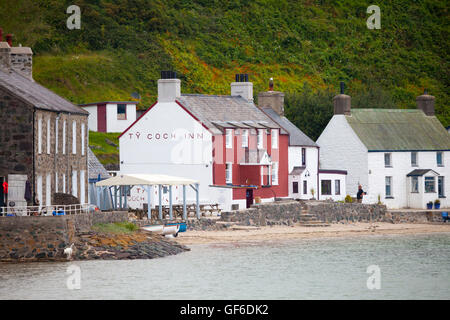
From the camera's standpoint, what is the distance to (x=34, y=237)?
49312 mm

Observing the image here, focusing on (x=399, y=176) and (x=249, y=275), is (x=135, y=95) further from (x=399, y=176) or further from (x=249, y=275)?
(x=249, y=275)

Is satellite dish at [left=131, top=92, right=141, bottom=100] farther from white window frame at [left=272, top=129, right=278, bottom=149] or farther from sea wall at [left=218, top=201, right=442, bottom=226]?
sea wall at [left=218, top=201, right=442, bottom=226]

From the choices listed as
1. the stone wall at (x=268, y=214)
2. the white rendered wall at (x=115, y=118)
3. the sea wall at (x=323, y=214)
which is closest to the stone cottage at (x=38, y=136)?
the stone wall at (x=268, y=214)

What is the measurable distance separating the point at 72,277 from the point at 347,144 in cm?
4108

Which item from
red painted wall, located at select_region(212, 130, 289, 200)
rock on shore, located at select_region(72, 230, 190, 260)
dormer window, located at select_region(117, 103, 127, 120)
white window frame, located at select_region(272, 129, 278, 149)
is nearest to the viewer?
rock on shore, located at select_region(72, 230, 190, 260)


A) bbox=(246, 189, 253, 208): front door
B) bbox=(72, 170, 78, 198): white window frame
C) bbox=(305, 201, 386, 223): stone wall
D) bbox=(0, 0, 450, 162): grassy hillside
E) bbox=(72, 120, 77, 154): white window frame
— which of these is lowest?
bbox=(305, 201, 386, 223): stone wall

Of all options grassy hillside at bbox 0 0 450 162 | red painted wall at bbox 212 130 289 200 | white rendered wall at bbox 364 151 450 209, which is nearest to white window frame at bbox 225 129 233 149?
red painted wall at bbox 212 130 289 200

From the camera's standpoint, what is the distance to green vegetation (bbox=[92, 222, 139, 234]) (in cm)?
5316

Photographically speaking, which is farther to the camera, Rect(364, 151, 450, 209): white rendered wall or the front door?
Rect(364, 151, 450, 209): white rendered wall

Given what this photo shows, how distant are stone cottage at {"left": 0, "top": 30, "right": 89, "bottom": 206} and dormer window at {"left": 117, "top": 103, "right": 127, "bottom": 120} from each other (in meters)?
29.2

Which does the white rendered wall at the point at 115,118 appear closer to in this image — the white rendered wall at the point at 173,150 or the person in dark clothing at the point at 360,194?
the white rendered wall at the point at 173,150

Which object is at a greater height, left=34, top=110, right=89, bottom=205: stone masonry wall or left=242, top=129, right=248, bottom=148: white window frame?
left=242, top=129, right=248, bottom=148: white window frame

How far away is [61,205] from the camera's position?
5172 centimetres
